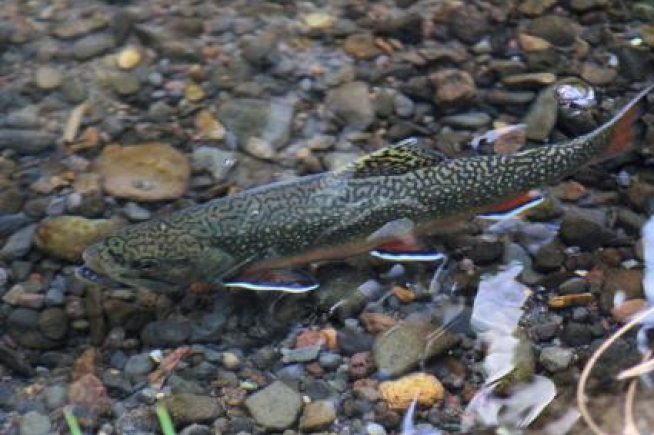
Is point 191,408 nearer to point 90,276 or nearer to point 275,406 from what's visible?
point 275,406

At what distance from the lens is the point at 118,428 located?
4809 mm

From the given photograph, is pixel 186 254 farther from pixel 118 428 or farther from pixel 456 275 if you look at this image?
pixel 456 275

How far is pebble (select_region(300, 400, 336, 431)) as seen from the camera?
15.8ft

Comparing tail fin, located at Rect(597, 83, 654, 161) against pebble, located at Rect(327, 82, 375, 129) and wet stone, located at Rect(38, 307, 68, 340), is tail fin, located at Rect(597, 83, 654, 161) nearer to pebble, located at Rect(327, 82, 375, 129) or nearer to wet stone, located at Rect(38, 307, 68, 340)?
pebble, located at Rect(327, 82, 375, 129)

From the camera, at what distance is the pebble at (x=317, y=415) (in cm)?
482

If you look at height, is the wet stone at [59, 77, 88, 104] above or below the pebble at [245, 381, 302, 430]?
above

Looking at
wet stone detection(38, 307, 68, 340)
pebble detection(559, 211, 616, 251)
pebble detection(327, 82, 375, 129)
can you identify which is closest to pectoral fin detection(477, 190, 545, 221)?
pebble detection(559, 211, 616, 251)

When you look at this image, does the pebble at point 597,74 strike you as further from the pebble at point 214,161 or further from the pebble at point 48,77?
the pebble at point 48,77

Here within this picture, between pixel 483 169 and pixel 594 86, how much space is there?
170cm

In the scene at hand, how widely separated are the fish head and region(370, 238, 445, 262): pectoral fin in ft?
2.86

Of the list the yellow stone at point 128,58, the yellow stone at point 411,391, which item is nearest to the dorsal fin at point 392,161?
the yellow stone at point 411,391

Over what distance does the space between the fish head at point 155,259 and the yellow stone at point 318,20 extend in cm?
263

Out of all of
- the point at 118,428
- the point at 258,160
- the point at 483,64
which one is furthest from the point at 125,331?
the point at 483,64

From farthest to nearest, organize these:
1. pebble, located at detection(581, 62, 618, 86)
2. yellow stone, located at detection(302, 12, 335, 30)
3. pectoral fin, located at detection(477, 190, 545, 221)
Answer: yellow stone, located at detection(302, 12, 335, 30), pebble, located at detection(581, 62, 618, 86), pectoral fin, located at detection(477, 190, 545, 221)
